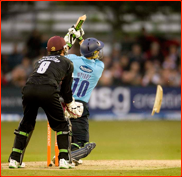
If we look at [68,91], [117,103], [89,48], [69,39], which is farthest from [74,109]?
[117,103]

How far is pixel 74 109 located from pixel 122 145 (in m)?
5.10

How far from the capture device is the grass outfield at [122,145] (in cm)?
732

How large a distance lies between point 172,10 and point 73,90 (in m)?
14.1

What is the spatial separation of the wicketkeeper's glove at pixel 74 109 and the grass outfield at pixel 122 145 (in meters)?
0.84

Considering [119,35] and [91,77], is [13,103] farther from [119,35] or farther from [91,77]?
[91,77]

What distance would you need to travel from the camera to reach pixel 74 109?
745 cm

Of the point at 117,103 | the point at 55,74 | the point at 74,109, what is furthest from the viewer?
the point at 117,103

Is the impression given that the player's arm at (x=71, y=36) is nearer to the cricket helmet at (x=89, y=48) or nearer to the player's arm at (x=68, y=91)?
the cricket helmet at (x=89, y=48)

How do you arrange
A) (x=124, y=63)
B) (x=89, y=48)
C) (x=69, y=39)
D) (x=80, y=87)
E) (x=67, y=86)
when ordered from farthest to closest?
(x=124, y=63) < (x=69, y=39) < (x=89, y=48) < (x=80, y=87) < (x=67, y=86)

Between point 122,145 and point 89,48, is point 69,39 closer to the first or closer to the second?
point 89,48

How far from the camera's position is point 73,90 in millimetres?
7969

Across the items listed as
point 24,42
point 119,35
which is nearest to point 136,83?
point 119,35

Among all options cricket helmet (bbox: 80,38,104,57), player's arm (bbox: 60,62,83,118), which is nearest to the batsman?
cricket helmet (bbox: 80,38,104,57)

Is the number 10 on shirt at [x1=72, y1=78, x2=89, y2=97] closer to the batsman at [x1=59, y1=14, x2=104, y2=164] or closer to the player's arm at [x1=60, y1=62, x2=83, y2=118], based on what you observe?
the batsman at [x1=59, y1=14, x2=104, y2=164]
